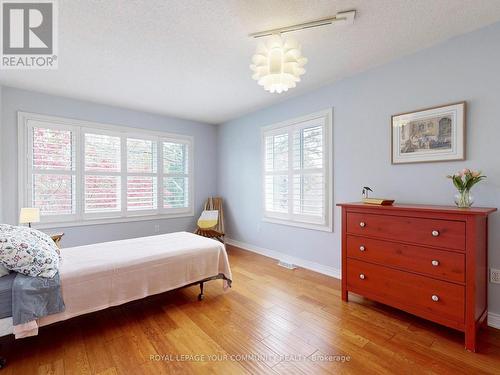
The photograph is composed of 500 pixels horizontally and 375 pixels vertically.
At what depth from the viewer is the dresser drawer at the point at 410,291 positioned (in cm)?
190

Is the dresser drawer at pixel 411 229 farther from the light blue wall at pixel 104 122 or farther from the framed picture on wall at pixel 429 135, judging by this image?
the light blue wall at pixel 104 122

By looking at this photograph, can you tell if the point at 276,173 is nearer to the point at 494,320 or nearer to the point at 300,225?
the point at 300,225

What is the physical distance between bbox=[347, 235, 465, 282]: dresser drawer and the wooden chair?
8.77 feet

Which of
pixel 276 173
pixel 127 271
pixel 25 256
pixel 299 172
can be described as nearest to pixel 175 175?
pixel 276 173

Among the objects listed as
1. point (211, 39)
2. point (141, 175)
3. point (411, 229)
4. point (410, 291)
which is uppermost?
point (211, 39)

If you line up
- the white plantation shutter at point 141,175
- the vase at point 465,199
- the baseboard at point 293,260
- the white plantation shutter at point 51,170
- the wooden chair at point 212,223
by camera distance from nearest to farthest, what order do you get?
1. the vase at point 465,199
2. the baseboard at point 293,260
3. the white plantation shutter at point 51,170
4. the white plantation shutter at point 141,175
5. the wooden chair at point 212,223

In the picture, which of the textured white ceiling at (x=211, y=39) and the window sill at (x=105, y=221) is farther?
the window sill at (x=105, y=221)

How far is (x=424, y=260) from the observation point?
205 cm

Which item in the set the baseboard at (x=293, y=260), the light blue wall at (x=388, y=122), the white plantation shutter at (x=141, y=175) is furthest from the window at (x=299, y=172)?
the white plantation shutter at (x=141, y=175)

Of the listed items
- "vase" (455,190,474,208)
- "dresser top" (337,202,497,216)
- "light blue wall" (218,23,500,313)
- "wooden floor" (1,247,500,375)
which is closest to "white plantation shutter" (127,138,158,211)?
"light blue wall" (218,23,500,313)

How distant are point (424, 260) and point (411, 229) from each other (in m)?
0.27

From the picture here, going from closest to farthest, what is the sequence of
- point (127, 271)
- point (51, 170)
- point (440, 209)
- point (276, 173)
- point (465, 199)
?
point (440, 209)
point (465, 199)
point (127, 271)
point (51, 170)
point (276, 173)

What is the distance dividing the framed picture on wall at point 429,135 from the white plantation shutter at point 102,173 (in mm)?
4285

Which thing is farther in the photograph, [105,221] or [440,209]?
[105,221]
